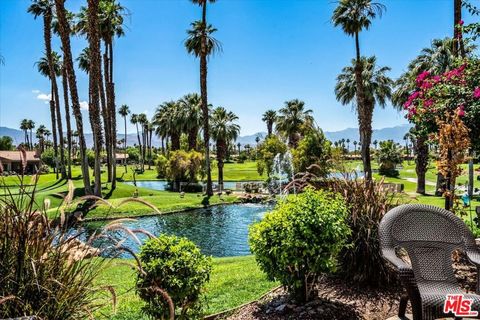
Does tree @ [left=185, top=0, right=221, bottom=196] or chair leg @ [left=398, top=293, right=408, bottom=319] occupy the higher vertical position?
tree @ [left=185, top=0, right=221, bottom=196]

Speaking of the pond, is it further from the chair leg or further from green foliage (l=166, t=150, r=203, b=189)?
green foliage (l=166, t=150, r=203, b=189)

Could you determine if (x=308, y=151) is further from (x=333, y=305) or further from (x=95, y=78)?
(x=333, y=305)

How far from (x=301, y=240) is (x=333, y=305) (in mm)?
1028

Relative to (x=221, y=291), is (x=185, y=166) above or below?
above

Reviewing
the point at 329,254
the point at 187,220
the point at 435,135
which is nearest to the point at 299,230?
the point at 329,254

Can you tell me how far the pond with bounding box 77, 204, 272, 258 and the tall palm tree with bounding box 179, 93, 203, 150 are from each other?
753 inches

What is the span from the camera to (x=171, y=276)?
12.1ft

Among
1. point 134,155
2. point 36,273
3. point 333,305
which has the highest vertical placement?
point 134,155

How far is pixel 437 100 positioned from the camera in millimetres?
7484

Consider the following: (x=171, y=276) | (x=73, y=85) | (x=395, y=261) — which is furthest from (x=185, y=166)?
(x=395, y=261)

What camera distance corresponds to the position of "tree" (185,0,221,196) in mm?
28906

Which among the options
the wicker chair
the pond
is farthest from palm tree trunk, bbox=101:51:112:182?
the wicker chair

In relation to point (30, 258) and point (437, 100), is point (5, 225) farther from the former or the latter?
point (437, 100)

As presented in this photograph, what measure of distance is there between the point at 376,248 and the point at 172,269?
9.21 ft
